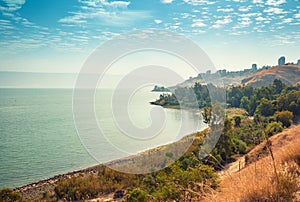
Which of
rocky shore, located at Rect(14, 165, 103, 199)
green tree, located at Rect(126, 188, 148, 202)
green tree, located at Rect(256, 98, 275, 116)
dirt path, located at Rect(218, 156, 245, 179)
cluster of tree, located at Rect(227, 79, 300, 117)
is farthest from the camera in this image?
green tree, located at Rect(256, 98, 275, 116)

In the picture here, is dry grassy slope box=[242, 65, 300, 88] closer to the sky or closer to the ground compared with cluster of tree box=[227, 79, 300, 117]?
closer to the sky

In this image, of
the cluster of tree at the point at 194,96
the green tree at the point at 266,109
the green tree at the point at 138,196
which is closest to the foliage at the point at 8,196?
the green tree at the point at 138,196

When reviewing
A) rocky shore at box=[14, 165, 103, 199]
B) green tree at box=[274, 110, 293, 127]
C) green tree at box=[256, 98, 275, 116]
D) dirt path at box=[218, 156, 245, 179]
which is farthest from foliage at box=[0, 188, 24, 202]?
green tree at box=[256, 98, 275, 116]

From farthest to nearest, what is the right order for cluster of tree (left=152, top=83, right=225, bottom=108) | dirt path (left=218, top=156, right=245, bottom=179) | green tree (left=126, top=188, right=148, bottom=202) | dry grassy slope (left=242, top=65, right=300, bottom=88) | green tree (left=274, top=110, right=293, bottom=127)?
dry grassy slope (left=242, top=65, right=300, bottom=88), green tree (left=274, top=110, right=293, bottom=127), cluster of tree (left=152, top=83, right=225, bottom=108), green tree (left=126, top=188, right=148, bottom=202), dirt path (left=218, top=156, right=245, bottom=179)

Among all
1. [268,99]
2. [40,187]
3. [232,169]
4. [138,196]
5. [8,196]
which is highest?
[268,99]

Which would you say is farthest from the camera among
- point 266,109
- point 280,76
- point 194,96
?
point 280,76

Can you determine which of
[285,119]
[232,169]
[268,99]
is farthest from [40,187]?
[268,99]

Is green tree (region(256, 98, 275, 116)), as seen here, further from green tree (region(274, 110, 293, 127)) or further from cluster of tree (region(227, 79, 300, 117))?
green tree (region(274, 110, 293, 127))

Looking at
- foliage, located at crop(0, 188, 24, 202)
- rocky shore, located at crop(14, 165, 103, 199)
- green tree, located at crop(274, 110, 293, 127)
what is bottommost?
rocky shore, located at crop(14, 165, 103, 199)

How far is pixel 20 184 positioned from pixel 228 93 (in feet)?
153

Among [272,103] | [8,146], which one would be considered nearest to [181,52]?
[8,146]

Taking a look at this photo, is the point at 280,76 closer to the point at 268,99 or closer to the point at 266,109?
the point at 268,99

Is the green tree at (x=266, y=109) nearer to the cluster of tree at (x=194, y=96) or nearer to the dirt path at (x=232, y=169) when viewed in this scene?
the cluster of tree at (x=194, y=96)

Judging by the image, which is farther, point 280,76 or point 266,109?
point 280,76
